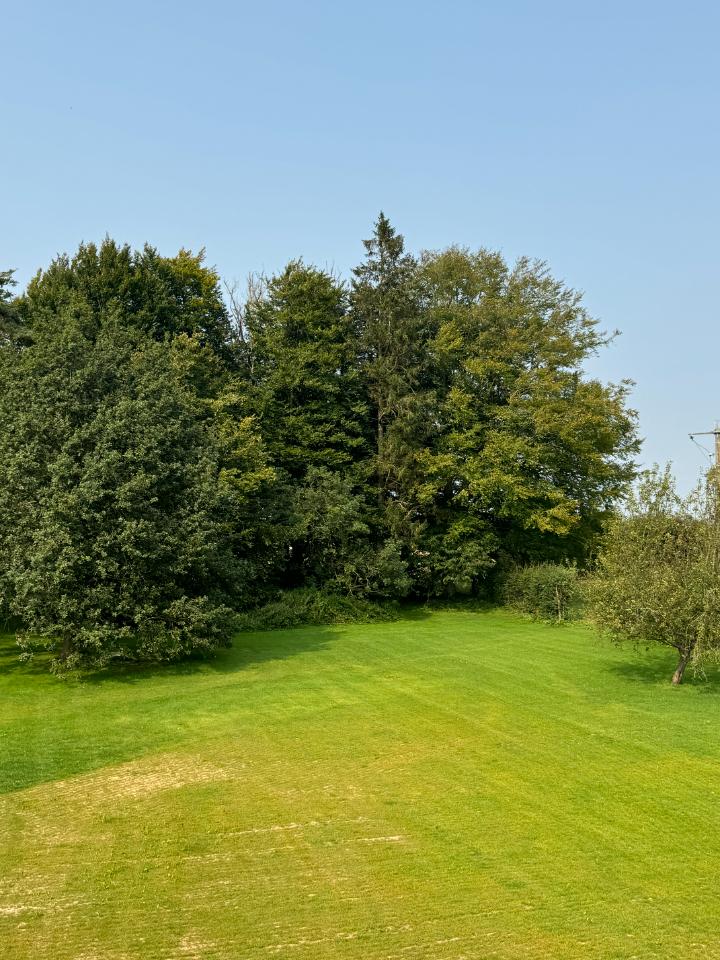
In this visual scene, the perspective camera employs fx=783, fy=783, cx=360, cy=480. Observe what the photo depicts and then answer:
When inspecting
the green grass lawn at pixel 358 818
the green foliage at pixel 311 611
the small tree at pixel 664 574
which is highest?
the small tree at pixel 664 574

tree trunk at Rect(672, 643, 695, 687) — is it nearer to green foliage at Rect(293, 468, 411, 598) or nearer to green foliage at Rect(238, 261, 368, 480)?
green foliage at Rect(293, 468, 411, 598)

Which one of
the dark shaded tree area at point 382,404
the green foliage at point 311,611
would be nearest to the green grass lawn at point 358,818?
the green foliage at point 311,611

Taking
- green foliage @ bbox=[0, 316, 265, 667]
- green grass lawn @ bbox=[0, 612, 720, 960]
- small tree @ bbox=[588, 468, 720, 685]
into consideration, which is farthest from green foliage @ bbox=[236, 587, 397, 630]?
small tree @ bbox=[588, 468, 720, 685]

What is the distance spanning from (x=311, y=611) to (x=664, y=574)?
63.8 feet

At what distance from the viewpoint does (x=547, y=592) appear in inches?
1515

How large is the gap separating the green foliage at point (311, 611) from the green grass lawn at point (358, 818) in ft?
39.3

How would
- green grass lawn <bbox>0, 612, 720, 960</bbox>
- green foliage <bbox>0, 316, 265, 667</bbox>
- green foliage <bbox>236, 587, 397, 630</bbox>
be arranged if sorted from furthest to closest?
green foliage <bbox>236, 587, 397, 630</bbox>, green foliage <bbox>0, 316, 265, 667</bbox>, green grass lawn <bbox>0, 612, 720, 960</bbox>

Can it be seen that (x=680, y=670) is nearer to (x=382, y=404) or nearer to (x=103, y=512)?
(x=103, y=512)

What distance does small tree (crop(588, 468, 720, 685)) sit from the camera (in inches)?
790

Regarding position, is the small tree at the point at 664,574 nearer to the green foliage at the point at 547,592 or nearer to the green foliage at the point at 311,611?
the green foliage at the point at 547,592

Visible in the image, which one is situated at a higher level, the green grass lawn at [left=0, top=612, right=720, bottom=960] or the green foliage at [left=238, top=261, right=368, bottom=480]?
the green foliage at [left=238, top=261, right=368, bottom=480]

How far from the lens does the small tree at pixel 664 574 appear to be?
790 inches

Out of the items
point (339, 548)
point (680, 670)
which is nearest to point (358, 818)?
point (680, 670)

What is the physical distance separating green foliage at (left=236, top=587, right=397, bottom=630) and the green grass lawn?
39.3ft
